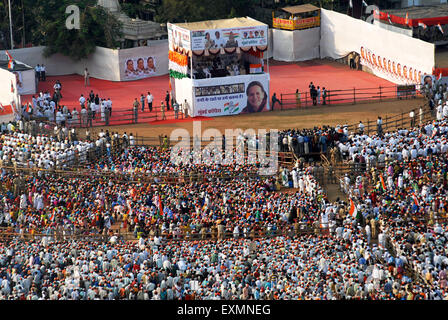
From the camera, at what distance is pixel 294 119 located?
43.9 metres

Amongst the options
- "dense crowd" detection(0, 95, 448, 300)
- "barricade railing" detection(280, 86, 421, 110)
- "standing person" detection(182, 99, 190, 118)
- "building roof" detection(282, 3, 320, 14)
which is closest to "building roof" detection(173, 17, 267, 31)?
"standing person" detection(182, 99, 190, 118)

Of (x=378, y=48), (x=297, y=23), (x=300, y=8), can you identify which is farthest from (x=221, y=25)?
(x=300, y=8)

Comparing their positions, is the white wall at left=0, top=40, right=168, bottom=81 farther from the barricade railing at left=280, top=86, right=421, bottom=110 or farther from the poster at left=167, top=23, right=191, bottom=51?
the barricade railing at left=280, top=86, right=421, bottom=110

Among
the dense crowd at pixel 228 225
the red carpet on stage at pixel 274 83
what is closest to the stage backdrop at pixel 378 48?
the red carpet on stage at pixel 274 83

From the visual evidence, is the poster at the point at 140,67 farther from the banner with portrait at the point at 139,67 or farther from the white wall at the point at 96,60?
the white wall at the point at 96,60

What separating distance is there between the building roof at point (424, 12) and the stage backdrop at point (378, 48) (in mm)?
3174

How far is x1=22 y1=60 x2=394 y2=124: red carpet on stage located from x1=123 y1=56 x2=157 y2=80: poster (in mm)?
621

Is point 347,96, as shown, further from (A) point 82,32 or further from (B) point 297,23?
(A) point 82,32

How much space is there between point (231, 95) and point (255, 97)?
1.52 meters

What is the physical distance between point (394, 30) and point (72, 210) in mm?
30495

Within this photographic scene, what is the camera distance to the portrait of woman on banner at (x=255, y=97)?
4556 centimetres

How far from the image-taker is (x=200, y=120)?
4456 cm

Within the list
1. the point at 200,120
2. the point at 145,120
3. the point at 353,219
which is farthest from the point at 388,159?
the point at 145,120

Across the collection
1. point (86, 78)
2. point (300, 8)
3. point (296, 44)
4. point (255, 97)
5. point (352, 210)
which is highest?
point (300, 8)
